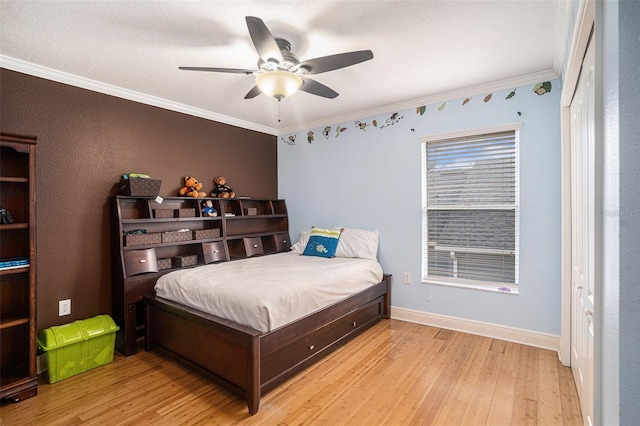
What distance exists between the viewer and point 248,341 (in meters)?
2.07

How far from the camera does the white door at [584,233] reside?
1609 millimetres

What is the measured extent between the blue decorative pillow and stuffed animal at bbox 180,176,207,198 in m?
1.43

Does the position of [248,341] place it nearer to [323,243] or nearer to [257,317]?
[257,317]

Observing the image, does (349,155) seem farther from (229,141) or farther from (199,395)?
(199,395)

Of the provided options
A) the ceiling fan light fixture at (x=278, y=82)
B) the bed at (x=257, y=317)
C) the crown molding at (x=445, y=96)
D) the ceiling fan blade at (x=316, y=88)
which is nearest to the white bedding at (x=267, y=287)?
the bed at (x=257, y=317)

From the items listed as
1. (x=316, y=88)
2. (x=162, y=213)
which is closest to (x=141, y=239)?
(x=162, y=213)

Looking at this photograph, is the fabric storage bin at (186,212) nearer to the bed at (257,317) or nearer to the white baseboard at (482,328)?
the bed at (257,317)

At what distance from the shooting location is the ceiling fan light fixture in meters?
2.16

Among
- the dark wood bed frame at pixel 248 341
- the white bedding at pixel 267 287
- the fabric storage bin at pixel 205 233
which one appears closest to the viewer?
the dark wood bed frame at pixel 248 341

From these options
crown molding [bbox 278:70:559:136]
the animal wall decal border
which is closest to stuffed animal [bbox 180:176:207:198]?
the animal wall decal border

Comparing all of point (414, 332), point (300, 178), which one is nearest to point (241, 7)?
point (300, 178)

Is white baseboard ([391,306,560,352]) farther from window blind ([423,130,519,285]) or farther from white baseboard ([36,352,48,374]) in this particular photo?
white baseboard ([36,352,48,374])

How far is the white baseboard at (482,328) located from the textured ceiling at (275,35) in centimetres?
240

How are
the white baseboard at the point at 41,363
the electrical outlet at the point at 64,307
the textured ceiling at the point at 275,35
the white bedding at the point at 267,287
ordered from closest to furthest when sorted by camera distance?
1. the textured ceiling at the point at 275,35
2. the white bedding at the point at 267,287
3. the white baseboard at the point at 41,363
4. the electrical outlet at the point at 64,307
